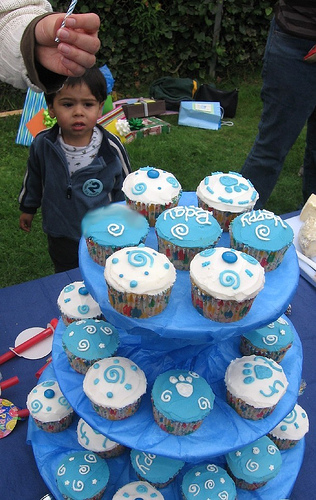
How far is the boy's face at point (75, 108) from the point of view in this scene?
80.7 inches

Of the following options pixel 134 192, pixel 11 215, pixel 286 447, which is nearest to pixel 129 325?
pixel 134 192

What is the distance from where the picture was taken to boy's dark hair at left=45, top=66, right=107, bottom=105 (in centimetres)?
204

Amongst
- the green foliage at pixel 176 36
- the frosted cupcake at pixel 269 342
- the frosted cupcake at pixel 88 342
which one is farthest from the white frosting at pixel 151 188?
the green foliage at pixel 176 36

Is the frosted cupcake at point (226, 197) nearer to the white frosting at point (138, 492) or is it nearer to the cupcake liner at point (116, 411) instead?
the cupcake liner at point (116, 411)

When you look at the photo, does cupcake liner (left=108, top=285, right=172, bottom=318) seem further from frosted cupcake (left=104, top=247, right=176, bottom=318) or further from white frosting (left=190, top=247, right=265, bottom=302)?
white frosting (left=190, top=247, right=265, bottom=302)

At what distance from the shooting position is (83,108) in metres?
2.09

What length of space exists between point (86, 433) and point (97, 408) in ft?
1.06

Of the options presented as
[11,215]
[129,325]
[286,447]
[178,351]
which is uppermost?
[129,325]

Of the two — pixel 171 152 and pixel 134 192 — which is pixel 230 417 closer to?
pixel 134 192

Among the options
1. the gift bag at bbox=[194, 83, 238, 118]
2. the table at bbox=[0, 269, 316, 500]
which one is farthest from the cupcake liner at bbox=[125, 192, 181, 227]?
the gift bag at bbox=[194, 83, 238, 118]

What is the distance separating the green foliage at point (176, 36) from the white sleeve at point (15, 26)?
13.8ft

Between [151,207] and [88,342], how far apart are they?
502 mm

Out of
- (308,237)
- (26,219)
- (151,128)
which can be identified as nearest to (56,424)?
(26,219)

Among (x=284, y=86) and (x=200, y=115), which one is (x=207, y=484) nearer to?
(x=284, y=86)
